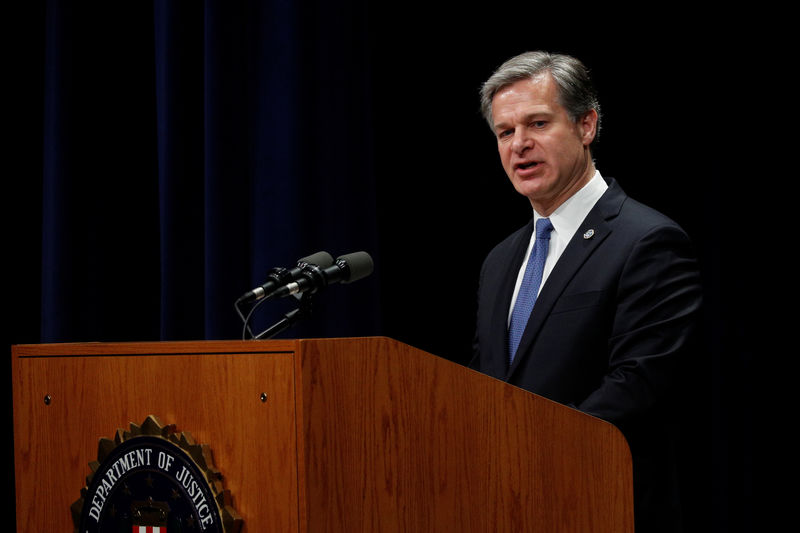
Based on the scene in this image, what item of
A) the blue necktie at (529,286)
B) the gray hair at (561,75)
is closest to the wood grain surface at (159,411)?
the blue necktie at (529,286)

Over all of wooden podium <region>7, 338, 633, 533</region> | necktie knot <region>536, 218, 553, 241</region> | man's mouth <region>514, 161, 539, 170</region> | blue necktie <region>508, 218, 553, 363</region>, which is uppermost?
man's mouth <region>514, 161, 539, 170</region>

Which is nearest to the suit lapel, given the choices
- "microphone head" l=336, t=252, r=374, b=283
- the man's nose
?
the man's nose

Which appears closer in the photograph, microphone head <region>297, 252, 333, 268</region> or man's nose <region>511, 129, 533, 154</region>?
microphone head <region>297, 252, 333, 268</region>

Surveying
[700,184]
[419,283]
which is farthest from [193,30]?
[700,184]

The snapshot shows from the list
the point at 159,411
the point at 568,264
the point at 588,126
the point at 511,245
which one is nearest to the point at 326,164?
the point at 511,245

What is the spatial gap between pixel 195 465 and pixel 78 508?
23 centimetres

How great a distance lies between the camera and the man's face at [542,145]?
2043 mm

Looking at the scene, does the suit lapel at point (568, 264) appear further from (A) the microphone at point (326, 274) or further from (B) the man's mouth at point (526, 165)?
(A) the microphone at point (326, 274)

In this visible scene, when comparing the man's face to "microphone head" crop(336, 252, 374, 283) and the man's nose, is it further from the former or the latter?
"microphone head" crop(336, 252, 374, 283)

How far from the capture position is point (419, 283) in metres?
2.98

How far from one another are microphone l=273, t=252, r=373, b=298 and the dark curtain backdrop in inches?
48.1

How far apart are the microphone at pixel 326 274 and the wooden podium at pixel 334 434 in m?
0.26

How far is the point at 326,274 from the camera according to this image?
147 cm

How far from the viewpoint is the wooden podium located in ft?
3.68
